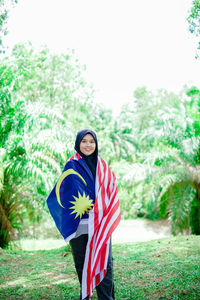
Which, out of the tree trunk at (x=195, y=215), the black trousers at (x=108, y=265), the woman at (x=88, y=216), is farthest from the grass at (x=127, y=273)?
the tree trunk at (x=195, y=215)

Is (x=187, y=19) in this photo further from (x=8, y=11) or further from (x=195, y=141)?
(x=195, y=141)

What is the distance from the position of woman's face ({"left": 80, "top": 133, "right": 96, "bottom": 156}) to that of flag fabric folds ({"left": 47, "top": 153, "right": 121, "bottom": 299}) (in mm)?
88

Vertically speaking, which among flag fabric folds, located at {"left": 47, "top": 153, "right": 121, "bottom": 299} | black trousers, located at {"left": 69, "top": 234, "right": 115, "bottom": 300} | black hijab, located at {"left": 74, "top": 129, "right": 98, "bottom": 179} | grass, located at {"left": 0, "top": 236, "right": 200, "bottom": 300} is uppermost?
black hijab, located at {"left": 74, "top": 129, "right": 98, "bottom": 179}

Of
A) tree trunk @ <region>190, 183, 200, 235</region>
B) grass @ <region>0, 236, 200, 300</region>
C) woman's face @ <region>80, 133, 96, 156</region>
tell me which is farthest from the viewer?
tree trunk @ <region>190, 183, 200, 235</region>

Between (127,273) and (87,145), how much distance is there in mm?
2403

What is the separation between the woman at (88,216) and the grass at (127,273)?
897 millimetres

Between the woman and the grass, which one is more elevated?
A: the woman

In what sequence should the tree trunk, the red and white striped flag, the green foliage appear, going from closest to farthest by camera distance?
the red and white striped flag, the green foliage, the tree trunk

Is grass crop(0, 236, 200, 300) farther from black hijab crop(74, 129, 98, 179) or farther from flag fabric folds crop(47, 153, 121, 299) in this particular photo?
black hijab crop(74, 129, 98, 179)

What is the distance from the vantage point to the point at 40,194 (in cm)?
773

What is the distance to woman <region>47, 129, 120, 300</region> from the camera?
2695mm

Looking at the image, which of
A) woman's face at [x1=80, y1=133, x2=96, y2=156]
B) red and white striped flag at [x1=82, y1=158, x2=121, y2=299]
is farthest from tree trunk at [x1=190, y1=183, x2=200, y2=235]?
woman's face at [x1=80, y1=133, x2=96, y2=156]

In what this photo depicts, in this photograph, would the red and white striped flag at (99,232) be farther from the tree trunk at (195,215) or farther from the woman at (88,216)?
the tree trunk at (195,215)

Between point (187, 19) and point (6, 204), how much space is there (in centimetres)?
653
